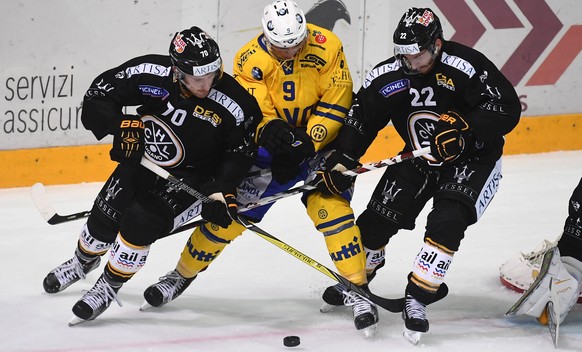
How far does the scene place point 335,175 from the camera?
4605 mm

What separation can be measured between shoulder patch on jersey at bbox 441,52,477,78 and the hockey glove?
954mm

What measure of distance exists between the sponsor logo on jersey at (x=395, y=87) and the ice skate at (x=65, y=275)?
141 cm

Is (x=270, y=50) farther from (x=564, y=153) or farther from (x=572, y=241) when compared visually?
(x=564, y=153)

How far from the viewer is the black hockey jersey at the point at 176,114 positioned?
454cm

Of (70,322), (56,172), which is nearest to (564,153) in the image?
(56,172)

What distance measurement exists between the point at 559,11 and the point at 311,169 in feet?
10.4

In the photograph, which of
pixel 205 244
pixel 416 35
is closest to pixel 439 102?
pixel 416 35

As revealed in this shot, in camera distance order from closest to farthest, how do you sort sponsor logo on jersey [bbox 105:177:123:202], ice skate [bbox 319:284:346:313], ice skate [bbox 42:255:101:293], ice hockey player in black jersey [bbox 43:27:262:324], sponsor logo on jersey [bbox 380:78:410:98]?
ice hockey player in black jersey [bbox 43:27:262:324] → sponsor logo on jersey [bbox 380:78:410:98] → sponsor logo on jersey [bbox 105:177:123:202] → ice skate [bbox 319:284:346:313] → ice skate [bbox 42:255:101:293]

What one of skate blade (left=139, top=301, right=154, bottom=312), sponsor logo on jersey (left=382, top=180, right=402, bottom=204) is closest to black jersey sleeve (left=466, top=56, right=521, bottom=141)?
sponsor logo on jersey (left=382, top=180, right=402, bottom=204)

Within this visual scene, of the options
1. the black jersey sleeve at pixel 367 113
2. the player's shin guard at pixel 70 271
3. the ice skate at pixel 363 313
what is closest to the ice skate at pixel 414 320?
the ice skate at pixel 363 313

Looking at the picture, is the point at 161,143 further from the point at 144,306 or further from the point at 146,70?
the point at 144,306

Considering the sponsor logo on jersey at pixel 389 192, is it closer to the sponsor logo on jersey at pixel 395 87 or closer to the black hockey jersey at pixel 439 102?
the black hockey jersey at pixel 439 102

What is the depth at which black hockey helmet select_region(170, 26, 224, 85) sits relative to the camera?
4.38 meters

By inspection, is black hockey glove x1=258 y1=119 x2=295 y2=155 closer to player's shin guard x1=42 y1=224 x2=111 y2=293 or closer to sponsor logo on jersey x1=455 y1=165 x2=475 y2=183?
sponsor logo on jersey x1=455 y1=165 x2=475 y2=183
